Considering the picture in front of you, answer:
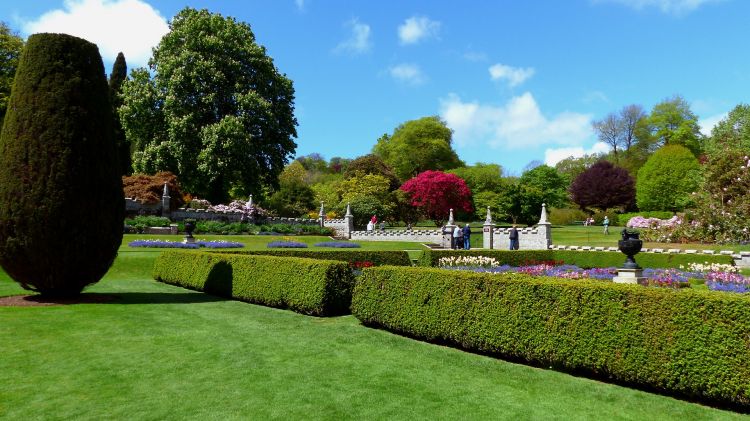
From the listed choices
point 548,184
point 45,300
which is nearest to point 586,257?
point 45,300

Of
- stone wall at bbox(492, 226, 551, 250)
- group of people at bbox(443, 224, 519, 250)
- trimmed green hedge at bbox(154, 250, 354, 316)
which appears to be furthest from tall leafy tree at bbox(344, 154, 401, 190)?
trimmed green hedge at bbox(154, 250, 354, 316)

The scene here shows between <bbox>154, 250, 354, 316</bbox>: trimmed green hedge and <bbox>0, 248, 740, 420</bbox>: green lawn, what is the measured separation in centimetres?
109

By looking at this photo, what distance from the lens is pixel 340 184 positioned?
5525cm

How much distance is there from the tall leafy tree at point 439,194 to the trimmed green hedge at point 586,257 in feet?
78.4

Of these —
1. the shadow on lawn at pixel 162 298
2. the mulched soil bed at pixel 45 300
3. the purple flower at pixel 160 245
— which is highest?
the purple flower at pixel 160 245

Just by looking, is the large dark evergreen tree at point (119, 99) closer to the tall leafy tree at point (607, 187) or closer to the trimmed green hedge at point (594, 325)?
the trimmed green hedge at point (594, 325)

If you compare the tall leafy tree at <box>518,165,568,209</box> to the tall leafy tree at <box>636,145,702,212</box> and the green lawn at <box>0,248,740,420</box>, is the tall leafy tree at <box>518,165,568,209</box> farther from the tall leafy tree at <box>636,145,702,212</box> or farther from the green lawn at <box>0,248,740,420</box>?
the green lawn at <box>0,248,740,420</box>

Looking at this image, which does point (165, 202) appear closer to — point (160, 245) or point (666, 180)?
point (160, 245)

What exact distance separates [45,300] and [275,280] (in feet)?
16.5

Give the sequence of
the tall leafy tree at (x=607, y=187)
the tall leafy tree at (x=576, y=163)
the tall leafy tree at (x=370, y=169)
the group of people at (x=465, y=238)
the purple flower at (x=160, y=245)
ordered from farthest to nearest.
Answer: the tall leafy tree at (x=576, y=163) → the tall leafy tree at (x=607, y=187) → the tall leafy tree at (x=370, y=169) → the group of people at (x=465, y=238) → the purple flower at (x=160, y=245)

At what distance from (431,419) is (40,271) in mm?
9584

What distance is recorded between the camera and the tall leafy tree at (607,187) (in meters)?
58.3

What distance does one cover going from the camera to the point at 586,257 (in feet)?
74.5

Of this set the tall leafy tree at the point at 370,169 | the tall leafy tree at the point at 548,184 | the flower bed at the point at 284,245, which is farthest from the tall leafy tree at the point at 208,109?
the tall leafy tree at the point at 548,184
